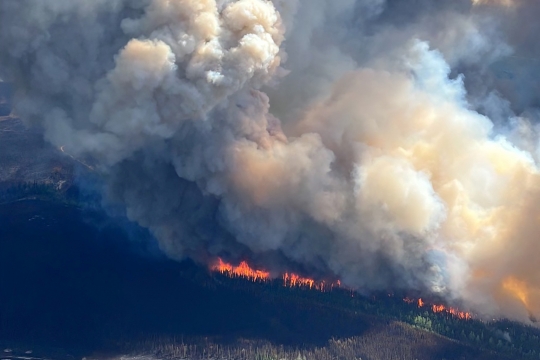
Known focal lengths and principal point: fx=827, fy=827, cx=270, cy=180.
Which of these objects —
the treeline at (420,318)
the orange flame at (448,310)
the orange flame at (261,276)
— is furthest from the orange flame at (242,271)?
the orange flame at (448,310)

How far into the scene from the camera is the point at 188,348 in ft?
151

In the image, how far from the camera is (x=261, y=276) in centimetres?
5312

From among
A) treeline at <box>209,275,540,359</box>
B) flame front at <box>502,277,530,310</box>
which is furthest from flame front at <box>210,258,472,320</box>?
treeline at <box>209,275,540,359</box>

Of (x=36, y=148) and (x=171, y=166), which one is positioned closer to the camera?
(x=171, y=166)

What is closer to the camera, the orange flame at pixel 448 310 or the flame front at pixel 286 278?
the orange flame at pixel 448 310

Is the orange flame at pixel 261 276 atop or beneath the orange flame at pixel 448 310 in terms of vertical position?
atop

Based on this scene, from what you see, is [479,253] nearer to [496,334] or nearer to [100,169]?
[496,334]

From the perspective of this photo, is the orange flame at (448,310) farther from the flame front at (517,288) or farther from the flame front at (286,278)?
the flame front at (517,288)

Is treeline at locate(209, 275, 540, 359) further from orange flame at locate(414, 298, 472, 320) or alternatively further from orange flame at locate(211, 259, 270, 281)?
orange flame at locate(211, 259, 270, 281)

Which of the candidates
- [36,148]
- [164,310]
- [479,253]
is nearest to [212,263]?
[164,310]

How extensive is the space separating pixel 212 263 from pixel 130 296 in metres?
6.12

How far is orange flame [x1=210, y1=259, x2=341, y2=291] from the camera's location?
52.5m

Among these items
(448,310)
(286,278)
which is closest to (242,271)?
(286,278)

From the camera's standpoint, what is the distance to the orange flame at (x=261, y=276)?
52.5m
